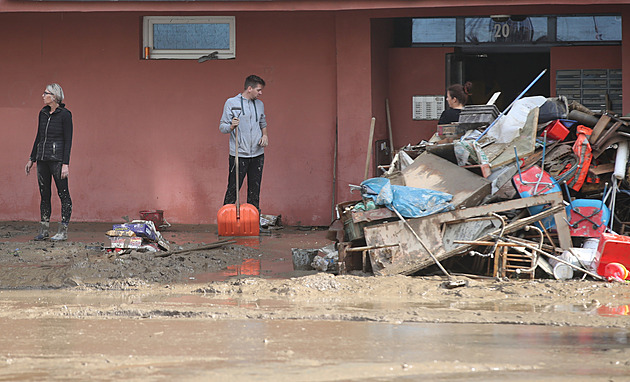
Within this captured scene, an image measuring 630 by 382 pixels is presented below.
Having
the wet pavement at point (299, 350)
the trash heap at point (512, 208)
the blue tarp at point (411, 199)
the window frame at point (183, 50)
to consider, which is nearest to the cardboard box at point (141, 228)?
the trash heap at point (512, 208)

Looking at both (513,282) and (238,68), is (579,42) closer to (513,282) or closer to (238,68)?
(238,68)

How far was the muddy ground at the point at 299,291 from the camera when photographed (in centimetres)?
634

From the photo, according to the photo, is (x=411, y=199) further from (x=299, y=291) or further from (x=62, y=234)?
(x=62, y=234)

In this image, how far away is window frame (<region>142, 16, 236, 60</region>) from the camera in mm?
12086

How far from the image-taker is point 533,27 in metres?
12.3

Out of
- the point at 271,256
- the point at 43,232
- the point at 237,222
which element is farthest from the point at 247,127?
the point at 43,232

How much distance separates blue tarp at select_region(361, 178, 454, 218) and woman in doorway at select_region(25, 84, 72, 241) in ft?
13.7

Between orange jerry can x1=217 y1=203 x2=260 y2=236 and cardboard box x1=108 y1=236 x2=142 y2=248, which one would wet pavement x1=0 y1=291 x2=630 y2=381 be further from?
orange jerry can x1=217 y1=203 x2=260 y2=236

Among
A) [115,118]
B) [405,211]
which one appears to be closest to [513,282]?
[405,211]

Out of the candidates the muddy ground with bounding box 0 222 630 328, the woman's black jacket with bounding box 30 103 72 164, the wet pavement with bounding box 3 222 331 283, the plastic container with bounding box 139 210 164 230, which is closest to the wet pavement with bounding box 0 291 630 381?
the muddy ground with bounding box 0 222 630 328

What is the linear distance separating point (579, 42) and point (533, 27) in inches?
27.2

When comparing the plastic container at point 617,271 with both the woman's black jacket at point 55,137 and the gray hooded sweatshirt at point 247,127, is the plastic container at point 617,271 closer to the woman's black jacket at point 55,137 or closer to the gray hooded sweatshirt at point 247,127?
the gray hooded sweatshirt at point 247,127

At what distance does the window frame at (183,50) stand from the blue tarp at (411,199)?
4760mm

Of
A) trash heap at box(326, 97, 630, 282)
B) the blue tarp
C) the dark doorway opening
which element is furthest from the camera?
the dark doorway opening
